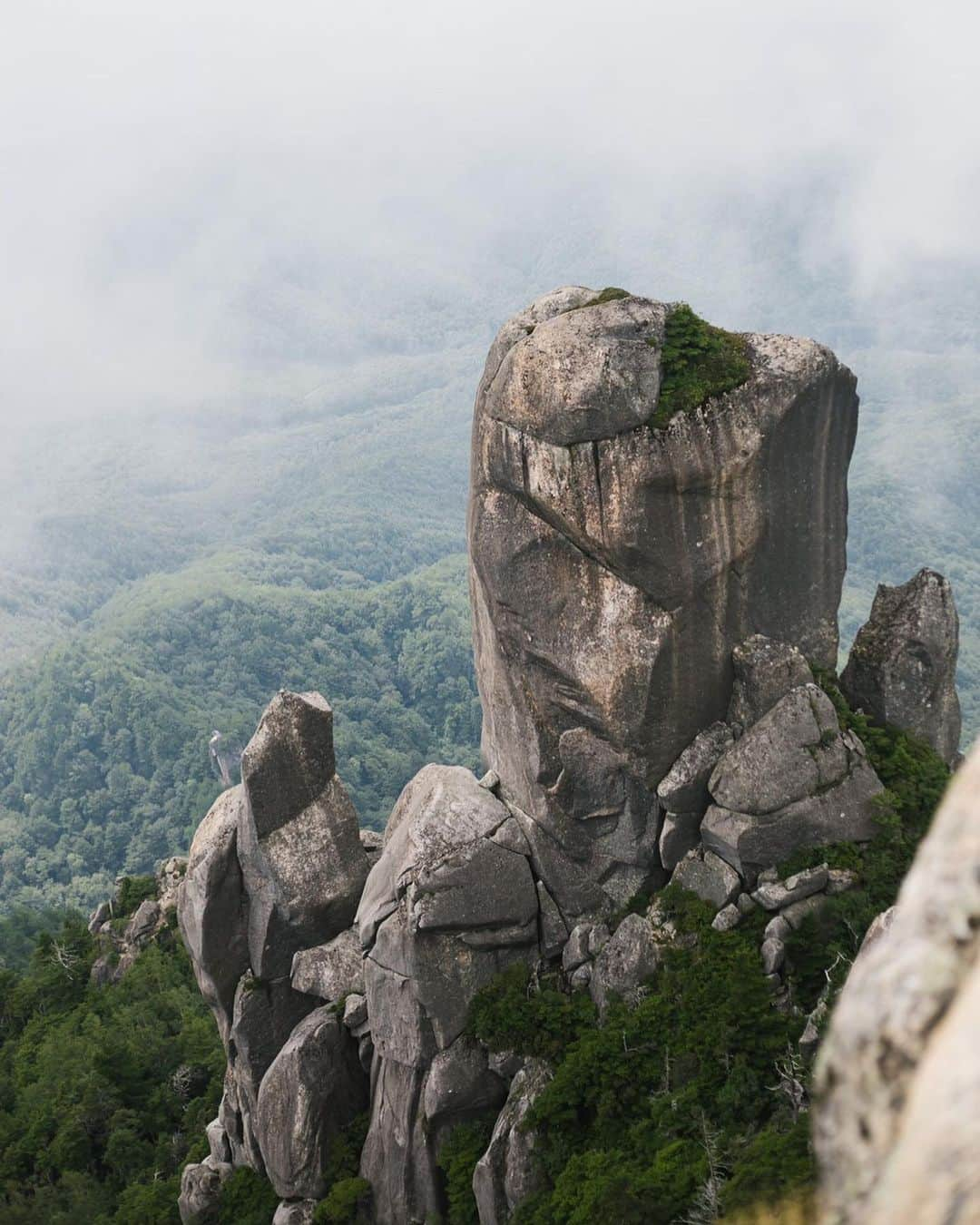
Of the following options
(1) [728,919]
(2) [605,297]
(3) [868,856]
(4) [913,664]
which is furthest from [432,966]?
(2) [605,297]

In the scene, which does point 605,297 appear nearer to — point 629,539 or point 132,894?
point 629,539

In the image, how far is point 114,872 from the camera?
152375mm

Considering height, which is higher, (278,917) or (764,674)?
(764,674)

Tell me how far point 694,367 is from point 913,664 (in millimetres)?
10681

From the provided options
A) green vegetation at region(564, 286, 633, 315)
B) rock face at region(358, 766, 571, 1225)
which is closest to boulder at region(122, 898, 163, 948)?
rock face at region(358, 766, 571, 1225)

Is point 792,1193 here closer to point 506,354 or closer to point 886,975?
point 886,975

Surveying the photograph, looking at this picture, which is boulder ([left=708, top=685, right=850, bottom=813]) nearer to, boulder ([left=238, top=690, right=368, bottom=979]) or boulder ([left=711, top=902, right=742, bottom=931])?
boulder ([left=711, top=902, right=742, bottom=931])

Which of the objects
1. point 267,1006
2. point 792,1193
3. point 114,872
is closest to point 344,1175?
point 267,1006

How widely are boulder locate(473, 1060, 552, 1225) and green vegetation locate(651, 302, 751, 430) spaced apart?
1753 cm

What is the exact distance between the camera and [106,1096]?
46.8 metres

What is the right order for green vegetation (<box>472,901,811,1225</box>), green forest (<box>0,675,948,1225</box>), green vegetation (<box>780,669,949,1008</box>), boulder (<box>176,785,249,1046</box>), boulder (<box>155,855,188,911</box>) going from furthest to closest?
boulder (<box>155,855,188,911</box>) → boulder (<box>176,785,249,1046</box>) → green vegetation (<box>780,669,949,1008</box>) → green vegetation (<box>472,901,811,1225</box>) → green forest (<box>0,675,948,1225</box>)

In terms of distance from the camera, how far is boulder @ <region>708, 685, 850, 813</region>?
28.8 metres

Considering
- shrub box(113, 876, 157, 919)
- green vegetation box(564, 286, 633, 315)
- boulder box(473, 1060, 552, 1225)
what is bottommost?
shrub box(113, 876, 157, 919)

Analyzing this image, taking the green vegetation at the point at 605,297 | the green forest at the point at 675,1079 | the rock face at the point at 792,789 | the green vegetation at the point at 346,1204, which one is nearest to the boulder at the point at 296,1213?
the green vegetation at the point at 346,1204
